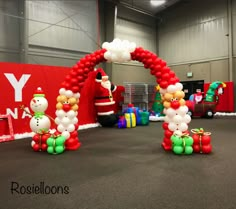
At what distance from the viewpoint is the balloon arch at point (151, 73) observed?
3123 mm

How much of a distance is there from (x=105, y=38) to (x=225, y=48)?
15.3 ft

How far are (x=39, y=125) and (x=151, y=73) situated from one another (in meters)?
1.86

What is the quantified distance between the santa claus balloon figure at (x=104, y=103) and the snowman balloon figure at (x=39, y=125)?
2.28 meters

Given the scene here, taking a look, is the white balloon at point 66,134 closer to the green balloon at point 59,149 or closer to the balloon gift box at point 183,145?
the green balloon at point 59,149

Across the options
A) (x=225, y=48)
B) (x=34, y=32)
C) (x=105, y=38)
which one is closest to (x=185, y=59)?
(x=225, y=48)

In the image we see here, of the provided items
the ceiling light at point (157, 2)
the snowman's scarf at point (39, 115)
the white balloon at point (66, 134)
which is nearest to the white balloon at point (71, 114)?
the white balloon at point (66, 134)

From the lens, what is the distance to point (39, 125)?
348 cm

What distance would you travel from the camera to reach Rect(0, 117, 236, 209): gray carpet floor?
1715 mm

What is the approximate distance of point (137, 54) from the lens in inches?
133

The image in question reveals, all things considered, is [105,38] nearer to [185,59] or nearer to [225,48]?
[185,59]

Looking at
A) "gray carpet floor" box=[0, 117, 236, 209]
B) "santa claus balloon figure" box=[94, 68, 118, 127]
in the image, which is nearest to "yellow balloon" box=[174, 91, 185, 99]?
"gray carpet floor" box=[0, 117, 236, 209]

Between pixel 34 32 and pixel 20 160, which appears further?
pixel 34 32

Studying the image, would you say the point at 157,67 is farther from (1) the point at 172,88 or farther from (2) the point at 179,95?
(2) the point at 179,95

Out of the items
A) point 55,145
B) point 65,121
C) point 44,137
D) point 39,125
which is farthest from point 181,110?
point 39,125
